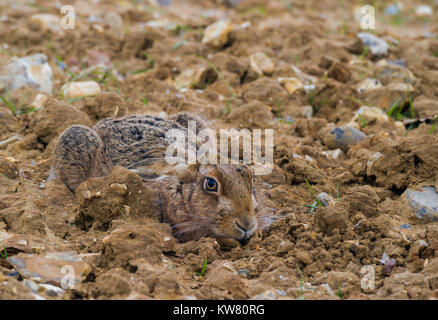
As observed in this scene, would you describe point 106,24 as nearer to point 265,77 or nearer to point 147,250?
point 265,77

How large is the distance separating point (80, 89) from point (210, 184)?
3152 millimetres

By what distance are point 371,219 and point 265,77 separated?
3414mm

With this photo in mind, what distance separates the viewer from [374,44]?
27.6 feet

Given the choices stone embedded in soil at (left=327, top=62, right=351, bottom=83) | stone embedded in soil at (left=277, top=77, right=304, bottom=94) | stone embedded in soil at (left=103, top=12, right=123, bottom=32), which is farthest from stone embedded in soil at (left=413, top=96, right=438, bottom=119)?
stone embedded in soil at (left=103, top=12, right=123, bottom=32)

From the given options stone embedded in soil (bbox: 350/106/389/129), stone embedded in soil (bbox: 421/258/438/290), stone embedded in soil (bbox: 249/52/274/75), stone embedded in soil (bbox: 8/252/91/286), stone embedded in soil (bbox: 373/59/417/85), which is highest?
stone embedded in soil (bbox: 249/52/274/75)

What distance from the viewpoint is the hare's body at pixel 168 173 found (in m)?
4.30

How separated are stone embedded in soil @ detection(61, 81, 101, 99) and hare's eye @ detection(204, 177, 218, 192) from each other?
2952 mm

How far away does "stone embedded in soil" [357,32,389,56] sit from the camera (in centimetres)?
830

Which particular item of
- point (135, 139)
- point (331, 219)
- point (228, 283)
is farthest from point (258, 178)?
point (228, 283)

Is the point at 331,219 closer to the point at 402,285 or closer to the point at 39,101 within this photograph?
the point at 402,285

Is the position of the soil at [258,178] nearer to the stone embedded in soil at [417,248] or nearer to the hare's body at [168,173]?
the stone embedded in soil at [417,248]

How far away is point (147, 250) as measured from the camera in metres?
3.77

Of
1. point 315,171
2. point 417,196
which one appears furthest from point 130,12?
point 417,196

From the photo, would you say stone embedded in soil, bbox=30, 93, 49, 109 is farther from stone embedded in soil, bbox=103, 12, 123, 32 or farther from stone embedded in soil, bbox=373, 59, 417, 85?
stone embedded in soil, bbox=373, 59, 417, 85
